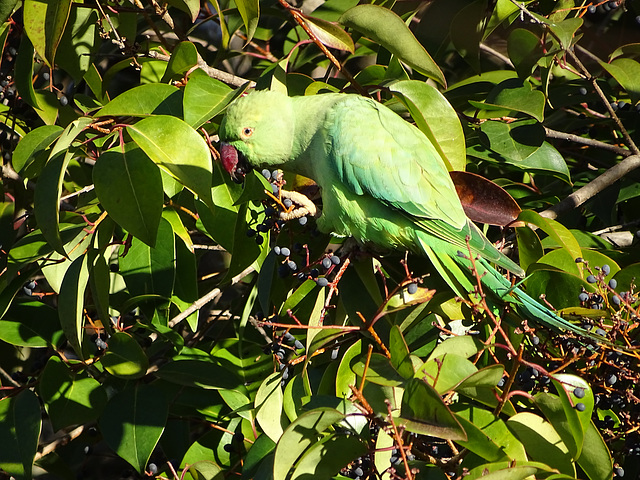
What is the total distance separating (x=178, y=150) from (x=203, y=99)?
10.8 inches

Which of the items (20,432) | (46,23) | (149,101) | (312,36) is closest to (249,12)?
(312,36)

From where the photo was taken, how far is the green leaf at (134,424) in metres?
2.10

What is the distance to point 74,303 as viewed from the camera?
1983 millimetres

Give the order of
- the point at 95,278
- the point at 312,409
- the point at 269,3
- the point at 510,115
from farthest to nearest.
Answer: the point at 269,3 < the point at 510,115 < the point at 95,278 < the point at 312,409

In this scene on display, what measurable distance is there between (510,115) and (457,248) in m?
0.58

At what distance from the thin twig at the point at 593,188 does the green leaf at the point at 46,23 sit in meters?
1.75

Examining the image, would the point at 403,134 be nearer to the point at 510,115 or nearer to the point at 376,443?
the point at 510,115

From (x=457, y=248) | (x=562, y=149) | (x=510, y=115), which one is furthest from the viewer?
(x=562, y=149)

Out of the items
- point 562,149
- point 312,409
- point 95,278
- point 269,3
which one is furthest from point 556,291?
point 269,3

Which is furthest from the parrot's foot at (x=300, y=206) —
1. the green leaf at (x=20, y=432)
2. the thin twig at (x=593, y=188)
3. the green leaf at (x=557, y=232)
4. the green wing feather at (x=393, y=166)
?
the green leaf at (x=20, y=432)

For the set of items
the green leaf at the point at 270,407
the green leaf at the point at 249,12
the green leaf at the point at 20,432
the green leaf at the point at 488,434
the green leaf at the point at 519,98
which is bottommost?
the green leaf at the point at 20,432

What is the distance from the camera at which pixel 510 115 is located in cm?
241

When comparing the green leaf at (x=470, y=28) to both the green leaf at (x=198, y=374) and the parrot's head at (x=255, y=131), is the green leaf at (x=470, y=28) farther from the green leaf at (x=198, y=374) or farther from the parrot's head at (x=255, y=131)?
the green leaf at (x=198, y=374)

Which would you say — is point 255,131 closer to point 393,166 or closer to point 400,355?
point 393,166
